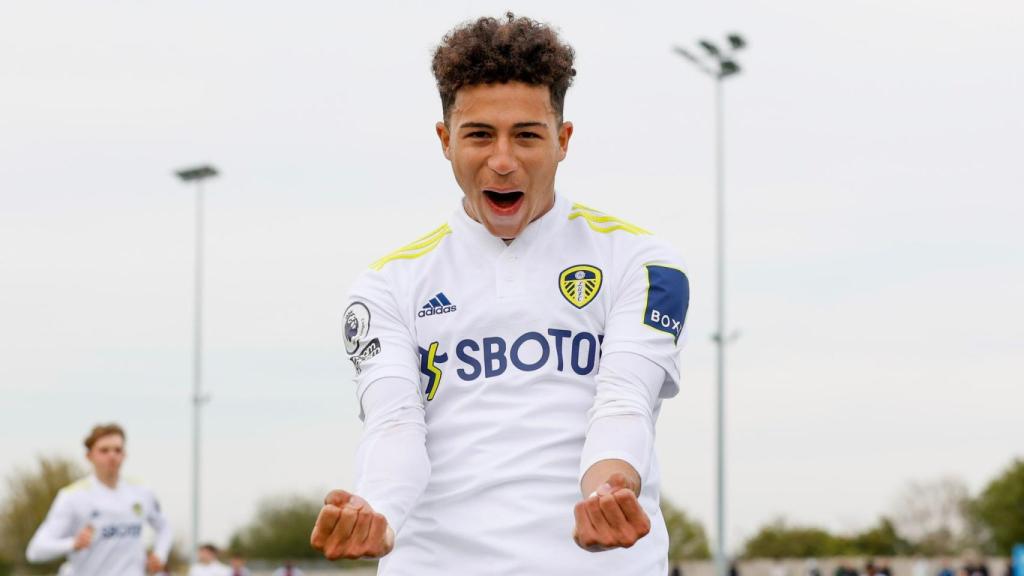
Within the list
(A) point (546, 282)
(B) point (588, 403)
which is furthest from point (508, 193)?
(B) point (588, 403)

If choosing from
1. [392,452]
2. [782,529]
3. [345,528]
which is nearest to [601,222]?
[392,452]

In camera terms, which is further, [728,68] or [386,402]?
[728,68]

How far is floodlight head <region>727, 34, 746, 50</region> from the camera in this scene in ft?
131

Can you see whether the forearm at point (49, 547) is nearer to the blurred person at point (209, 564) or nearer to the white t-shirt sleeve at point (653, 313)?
the white t-shirt sleeve at point (653, 313)

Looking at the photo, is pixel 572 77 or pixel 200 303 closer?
pixel 572 77

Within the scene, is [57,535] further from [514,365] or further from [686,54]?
[686,54]

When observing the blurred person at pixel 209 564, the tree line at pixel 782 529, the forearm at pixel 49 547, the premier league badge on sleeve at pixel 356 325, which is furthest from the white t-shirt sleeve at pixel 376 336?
the tree line at pixel 782 529

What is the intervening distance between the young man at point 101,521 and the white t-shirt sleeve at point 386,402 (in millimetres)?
10313

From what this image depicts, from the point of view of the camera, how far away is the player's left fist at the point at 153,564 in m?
14.2

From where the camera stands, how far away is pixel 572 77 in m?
4.27

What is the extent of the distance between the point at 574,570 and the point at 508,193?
1.07 metres

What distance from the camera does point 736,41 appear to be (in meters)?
40.1

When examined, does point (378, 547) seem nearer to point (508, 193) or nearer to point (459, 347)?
point (459, 347)

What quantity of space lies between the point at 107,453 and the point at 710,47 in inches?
1137
